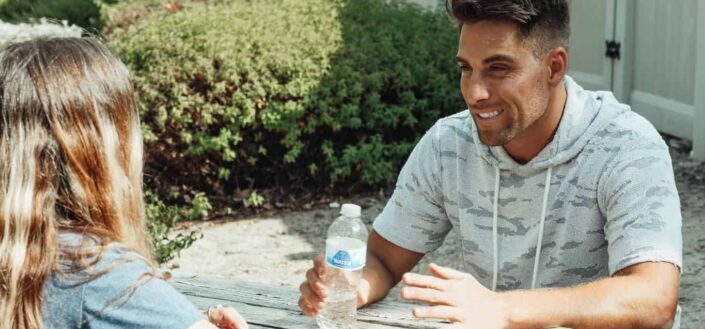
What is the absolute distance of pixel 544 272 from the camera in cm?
314

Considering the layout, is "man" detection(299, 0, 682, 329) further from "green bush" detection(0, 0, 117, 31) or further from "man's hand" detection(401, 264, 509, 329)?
"green bush" detection(0, 0, 117, 31)

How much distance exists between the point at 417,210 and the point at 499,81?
49cm

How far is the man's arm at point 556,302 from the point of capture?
2646mm

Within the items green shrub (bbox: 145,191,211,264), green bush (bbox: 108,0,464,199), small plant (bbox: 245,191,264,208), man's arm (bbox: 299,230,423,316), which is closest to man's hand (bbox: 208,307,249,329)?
man's arm (bbox: 299,230,423,316)

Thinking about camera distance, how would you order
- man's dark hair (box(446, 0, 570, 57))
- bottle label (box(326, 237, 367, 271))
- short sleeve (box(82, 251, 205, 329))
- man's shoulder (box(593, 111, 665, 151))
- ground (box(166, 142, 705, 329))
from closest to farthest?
short sleeve (box(82, 251, 205, 329)) < bottle label (box(326, 237, 367, 271)) < man's shoulder (box(593, 111, 665, 151)) < man's dark hair (box(446, 0, 570, 57)) < ground (box(166, 142, 705, 329))

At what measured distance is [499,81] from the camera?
3.12 meters

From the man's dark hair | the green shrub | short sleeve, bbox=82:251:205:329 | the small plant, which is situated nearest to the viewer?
short sleeve, bbox=82:251:205:329

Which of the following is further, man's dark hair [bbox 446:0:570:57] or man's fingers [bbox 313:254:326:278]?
man's dark hair [bbox 446:0:570:57]

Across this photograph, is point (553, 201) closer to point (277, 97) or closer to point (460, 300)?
point (460, 300)

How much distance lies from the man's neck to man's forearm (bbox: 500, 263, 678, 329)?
0.53 meters

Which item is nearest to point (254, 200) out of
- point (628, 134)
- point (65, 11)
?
point (628, 134)

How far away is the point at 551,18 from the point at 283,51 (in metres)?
4.36

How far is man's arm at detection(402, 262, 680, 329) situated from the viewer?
265 centimetres

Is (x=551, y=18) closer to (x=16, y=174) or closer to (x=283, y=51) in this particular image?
(x=16, y=174)
